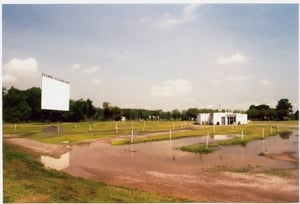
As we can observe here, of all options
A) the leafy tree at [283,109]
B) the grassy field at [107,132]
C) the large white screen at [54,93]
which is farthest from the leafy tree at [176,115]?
the large white screen at [54,93]

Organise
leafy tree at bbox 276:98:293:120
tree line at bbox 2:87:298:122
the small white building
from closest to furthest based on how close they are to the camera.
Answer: tree line at bbox 2:87:298:122 < the small white building < leafy tree at bbox 276:98:293:120

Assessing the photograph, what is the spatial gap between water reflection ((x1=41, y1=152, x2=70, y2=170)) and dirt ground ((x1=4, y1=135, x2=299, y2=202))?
57.5 inches

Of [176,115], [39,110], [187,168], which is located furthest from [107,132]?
[176,115]

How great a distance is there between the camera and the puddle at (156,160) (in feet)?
54.4

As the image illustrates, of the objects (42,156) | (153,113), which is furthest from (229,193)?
(153,113)

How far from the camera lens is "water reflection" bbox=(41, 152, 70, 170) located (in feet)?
56.6

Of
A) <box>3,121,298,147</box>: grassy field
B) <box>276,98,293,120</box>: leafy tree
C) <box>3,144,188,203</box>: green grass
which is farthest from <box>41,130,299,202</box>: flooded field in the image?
<box>276,98,293,120</box>: leafy tree

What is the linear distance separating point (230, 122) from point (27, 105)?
33366 millimetres

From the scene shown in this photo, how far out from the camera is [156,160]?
745 inches

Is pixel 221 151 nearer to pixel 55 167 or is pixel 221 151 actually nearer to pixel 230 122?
pixel 55 167

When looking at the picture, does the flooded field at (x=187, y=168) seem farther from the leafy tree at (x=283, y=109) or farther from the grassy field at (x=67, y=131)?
the leafy tree at (x=283, y=109)

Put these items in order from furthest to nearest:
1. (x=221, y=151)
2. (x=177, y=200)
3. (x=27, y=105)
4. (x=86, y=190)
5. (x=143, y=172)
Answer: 1. (x=27, y=105)
2. (x=221, y=151)
3. (x=143, y=172)
4. (x=86, y=190)
5. (x=177, y=200)

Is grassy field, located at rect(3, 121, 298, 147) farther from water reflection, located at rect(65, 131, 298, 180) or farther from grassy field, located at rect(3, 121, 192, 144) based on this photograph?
water reflection, located at rect(65, 131, 298, 180)

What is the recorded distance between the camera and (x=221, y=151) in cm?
2248
